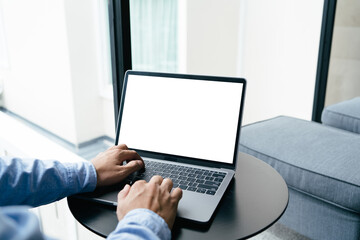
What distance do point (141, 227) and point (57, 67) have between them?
7.40 feet

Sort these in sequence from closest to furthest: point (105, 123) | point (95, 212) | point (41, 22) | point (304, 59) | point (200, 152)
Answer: point (95, 212)
point (200, 152)
point (304, 59)
point (41, 22)
point (105, 123)

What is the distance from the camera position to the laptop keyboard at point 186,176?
1.74ft

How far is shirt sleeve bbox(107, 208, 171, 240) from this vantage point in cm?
35

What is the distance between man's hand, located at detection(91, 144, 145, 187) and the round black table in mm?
44

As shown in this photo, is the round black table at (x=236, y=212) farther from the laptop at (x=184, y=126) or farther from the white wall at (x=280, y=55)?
the white wall at (x=280, y=55)

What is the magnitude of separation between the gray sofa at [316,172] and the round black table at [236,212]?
1.27ft

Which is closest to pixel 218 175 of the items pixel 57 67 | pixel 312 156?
pixel 312 156

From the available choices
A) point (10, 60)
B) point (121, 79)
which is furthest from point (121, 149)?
point (10, 60)

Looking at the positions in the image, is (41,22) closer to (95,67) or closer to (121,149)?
(95,67)

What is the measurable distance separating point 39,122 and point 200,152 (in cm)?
248

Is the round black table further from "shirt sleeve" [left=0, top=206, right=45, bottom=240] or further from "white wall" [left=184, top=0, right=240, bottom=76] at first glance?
"white wall" [left=184, top=0, right=240, bottom=76]

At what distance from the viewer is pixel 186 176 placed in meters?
0.57

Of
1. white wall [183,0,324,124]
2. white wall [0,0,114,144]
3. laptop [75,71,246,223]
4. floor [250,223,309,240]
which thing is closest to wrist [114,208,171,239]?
laptop [75,71,246,223]

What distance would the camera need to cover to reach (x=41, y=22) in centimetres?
241
